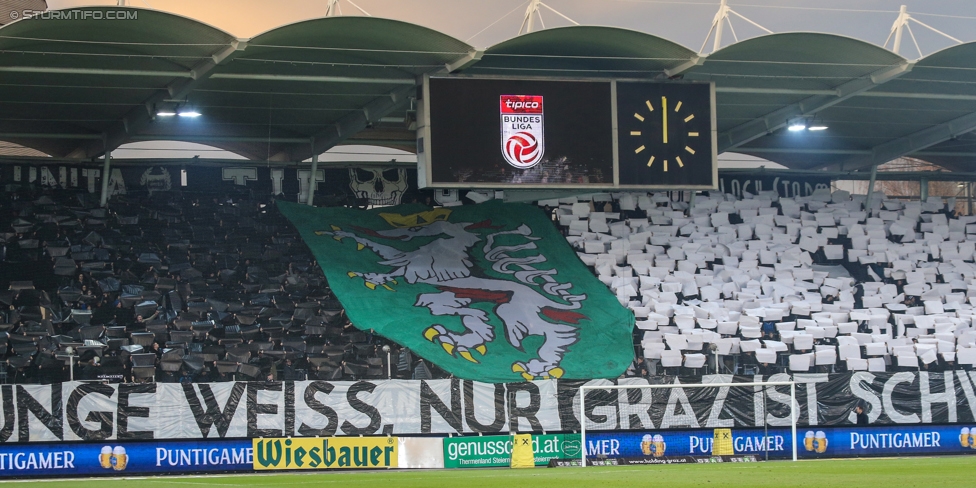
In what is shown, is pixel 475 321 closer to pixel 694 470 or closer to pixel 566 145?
pixel 566 145

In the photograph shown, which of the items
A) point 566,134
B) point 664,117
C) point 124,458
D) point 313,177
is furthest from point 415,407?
point 313,177

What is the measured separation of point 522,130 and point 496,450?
644 cm

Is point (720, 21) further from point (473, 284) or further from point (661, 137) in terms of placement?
point (473, 284)

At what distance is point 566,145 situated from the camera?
21.1 m

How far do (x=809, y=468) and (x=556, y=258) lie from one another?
12.5 m

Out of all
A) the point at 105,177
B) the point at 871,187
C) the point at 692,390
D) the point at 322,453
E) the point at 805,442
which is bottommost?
the point at 805,442

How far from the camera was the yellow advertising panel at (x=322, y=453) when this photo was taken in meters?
20.0

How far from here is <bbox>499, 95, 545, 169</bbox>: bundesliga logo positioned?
68.0 feet

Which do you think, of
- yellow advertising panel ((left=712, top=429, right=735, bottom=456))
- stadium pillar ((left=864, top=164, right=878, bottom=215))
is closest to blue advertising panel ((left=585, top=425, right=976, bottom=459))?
yellow advertising panel ((left=712, top=429, right=735, bottom=456))

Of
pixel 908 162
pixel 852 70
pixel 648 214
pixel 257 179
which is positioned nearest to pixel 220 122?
pixel 257 179

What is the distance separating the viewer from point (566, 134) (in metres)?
21.1

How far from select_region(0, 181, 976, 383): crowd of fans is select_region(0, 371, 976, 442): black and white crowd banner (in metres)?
1.48

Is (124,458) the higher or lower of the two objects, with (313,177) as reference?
lower

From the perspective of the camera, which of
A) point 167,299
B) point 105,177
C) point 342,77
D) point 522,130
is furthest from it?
point 105,177
